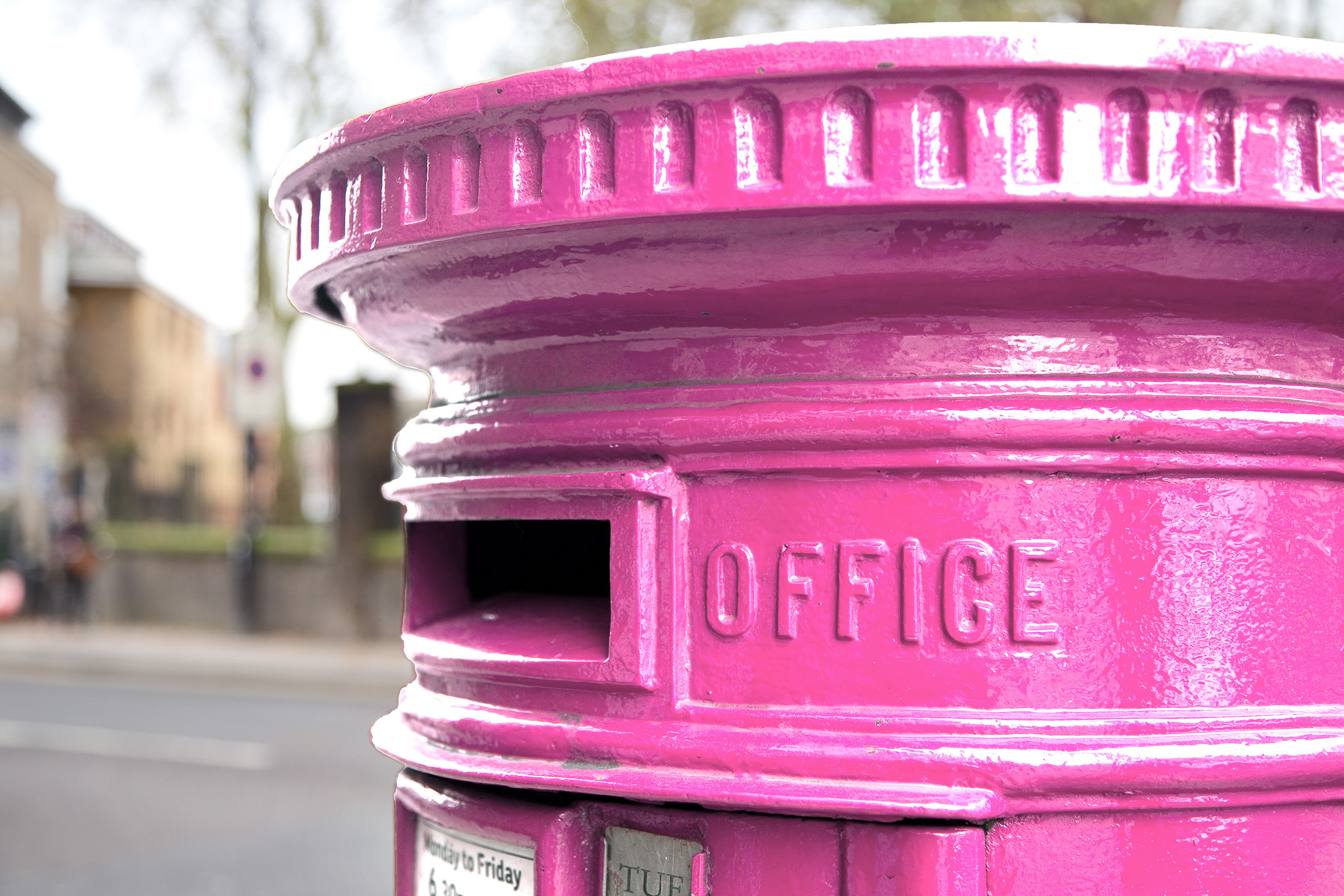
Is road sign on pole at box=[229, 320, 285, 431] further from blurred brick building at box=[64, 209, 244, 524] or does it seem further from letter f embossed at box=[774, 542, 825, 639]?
letter f embossed at box=[774, 542, 825, 639]

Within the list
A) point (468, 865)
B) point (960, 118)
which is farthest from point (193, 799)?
point (960, 118)

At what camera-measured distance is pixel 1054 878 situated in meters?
0.78

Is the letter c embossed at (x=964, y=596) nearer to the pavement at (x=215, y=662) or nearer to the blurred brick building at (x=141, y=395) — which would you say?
the pavement at (x=215, y=662)

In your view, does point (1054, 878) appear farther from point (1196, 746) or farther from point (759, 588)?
point (759, 588)

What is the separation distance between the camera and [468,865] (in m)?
0.99

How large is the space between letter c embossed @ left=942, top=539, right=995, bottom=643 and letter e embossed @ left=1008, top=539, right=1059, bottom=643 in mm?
15

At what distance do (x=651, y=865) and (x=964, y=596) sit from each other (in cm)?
30

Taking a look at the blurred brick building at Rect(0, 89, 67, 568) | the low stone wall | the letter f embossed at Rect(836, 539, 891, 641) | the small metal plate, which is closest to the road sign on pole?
the low stone wall

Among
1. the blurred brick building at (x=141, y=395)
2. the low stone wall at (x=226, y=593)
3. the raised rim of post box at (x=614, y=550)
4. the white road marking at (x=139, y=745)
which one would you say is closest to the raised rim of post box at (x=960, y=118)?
the raised rim of post box at (x=614, y=550)

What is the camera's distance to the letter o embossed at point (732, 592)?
0.83 meters

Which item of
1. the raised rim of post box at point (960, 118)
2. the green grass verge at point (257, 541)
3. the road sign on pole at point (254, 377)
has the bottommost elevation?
the green grass verge at point (257, 541)

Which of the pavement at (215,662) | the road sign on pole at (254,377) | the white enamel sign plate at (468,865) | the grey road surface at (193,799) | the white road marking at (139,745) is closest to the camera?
the white enamel sign plate at (468,865)

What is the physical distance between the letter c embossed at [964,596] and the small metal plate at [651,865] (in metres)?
0.24

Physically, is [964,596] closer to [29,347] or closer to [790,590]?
[790,590]
